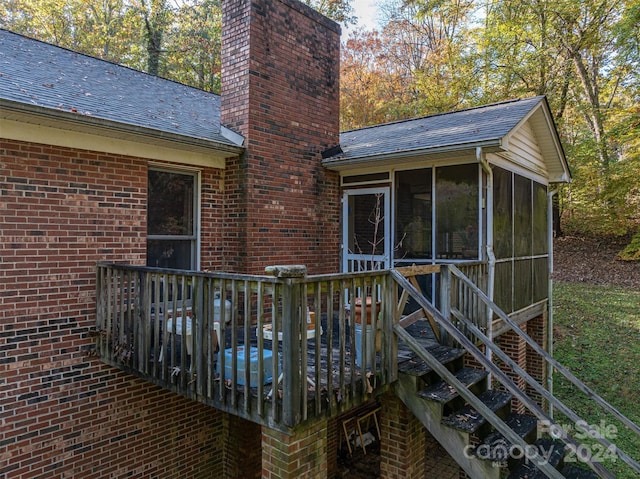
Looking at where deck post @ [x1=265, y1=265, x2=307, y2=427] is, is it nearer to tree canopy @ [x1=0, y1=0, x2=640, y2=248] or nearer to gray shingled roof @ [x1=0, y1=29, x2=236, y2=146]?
gray shingled roof @ [x1=0, y1=29, x2=236, y2=146]

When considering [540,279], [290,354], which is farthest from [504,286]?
[290,354]

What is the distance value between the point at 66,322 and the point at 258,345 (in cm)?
274

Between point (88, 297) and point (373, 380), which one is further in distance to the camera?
→ point (88, 297)

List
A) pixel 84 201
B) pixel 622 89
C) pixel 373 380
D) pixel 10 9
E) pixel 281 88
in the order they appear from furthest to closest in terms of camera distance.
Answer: pixel 622 89 → pixel 10 9 → pixel 281 88 → pixel 84 201 → pixel 373 380

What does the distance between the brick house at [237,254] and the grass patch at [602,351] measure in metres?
3.20

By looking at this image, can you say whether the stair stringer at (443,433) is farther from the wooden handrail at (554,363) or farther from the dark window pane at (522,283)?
the dark window pane at (522,283)

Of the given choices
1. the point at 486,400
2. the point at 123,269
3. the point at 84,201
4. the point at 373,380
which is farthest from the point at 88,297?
the point at 486,400

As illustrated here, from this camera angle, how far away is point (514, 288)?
7.30 metres

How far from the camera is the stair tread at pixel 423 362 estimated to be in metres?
4.13

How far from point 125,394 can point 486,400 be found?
13.9 ft

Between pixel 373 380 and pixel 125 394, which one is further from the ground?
pixel 373 380

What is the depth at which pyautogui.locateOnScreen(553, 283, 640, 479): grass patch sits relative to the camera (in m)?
8.59

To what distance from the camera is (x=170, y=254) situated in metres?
5.62

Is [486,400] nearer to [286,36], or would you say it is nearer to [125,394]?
[125,394]
